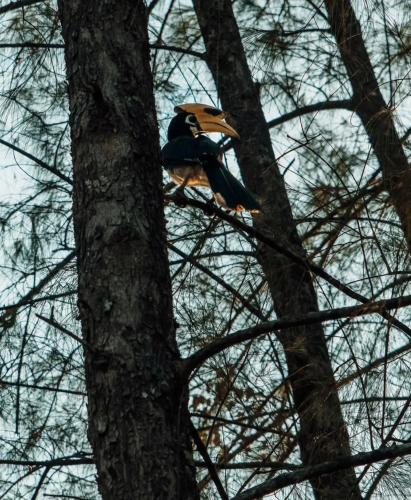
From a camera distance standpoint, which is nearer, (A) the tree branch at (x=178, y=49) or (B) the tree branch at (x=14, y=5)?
(B) the tree branch at (x=14, y=5)

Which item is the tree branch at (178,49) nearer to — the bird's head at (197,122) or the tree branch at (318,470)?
the bird's head at (197,122)

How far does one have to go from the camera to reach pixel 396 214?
2.59 meters

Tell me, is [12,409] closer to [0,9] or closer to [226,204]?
[226,204]

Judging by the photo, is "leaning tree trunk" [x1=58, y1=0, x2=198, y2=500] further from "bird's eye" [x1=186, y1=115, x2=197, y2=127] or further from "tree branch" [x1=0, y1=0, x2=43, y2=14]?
"bird's eye" [x1=186, y1=115, x2=197, y2=127]

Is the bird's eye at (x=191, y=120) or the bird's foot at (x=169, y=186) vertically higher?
the bird's eye at (x=191, y=120)

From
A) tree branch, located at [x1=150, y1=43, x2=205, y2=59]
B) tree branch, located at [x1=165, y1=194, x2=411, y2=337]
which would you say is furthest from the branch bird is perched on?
tree branch, located at [x1=165, y1=194, x2=411, y2=337]

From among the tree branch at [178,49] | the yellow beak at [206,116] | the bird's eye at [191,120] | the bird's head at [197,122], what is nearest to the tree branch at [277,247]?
the bird's head at [197,122]

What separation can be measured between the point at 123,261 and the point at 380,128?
4.03ft

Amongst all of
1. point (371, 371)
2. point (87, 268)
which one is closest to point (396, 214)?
point (371, 371)

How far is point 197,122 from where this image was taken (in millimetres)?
4168

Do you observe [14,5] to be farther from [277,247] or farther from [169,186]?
[277,247]

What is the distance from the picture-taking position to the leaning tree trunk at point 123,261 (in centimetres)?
176

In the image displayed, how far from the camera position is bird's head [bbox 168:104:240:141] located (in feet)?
11.6

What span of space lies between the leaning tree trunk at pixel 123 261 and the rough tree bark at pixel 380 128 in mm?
514
